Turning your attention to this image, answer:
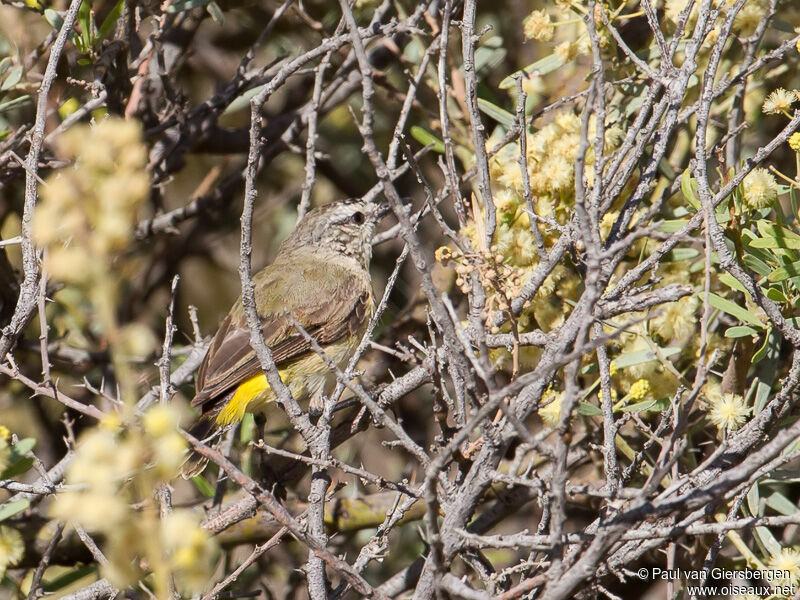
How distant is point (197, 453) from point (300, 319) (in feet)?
3.07

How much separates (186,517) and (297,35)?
4504 mm

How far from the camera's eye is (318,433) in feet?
8.55

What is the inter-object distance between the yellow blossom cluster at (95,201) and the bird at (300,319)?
252 cm

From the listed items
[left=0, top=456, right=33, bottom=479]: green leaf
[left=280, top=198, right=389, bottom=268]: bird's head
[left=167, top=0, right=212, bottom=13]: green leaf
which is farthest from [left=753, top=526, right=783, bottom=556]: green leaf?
[left=167, top=0, right=212, bottom=13]: green leaf

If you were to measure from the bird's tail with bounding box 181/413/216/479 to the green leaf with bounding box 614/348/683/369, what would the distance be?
178 cm

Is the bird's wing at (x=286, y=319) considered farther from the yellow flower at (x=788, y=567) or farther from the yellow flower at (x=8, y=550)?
the yellow flower at (x=788, y=567)

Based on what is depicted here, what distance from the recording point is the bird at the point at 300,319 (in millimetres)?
3830

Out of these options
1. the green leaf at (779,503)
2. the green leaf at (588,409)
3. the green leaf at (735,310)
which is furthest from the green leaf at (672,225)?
the green leaf at (779,503)

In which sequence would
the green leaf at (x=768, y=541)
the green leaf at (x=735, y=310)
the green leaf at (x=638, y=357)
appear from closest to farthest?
1. the green leaf at (x=735, y=310)
2. the green leaf at (x=768, y=541)
3. the green leaf at (x=638, y=357)

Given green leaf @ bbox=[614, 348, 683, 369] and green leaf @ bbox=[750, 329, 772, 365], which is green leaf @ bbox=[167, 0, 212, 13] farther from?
green leaf @ bbox=[750, 329, 772, 365]

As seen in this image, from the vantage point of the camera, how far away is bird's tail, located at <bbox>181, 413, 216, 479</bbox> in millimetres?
3562

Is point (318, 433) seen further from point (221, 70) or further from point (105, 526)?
point (221, 70)

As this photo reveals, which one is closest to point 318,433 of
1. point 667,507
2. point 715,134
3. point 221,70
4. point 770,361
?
point 667,507

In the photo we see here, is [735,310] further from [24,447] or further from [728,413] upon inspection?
[24,447]
